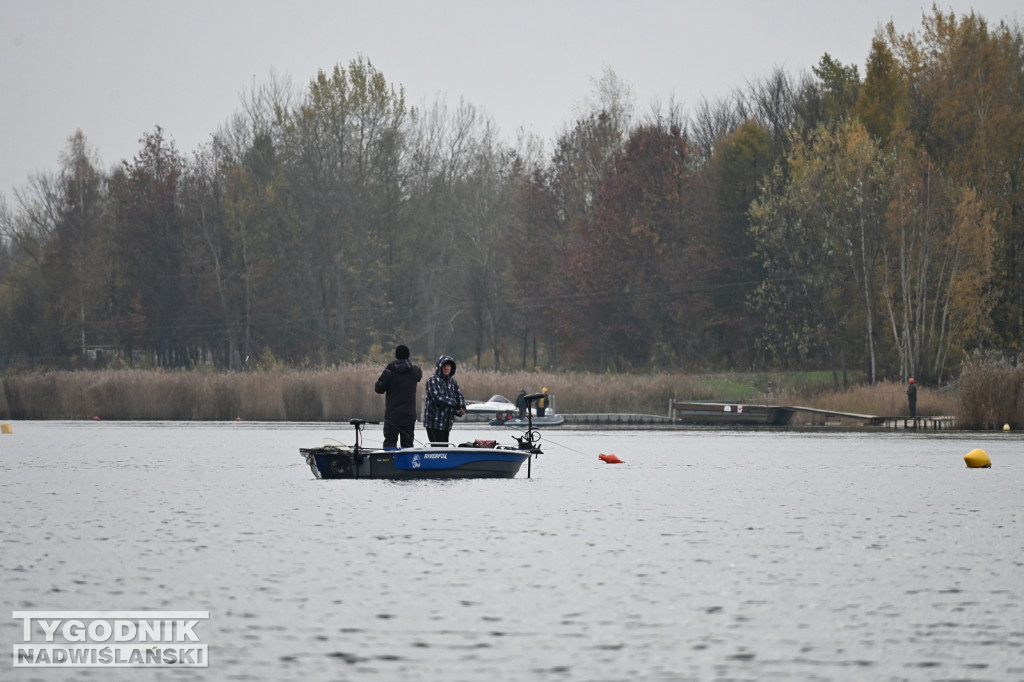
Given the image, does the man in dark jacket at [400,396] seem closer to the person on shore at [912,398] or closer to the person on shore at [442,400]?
the person on shore at [442,400]

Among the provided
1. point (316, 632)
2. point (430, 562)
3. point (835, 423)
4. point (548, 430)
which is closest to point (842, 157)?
point (835, 423)

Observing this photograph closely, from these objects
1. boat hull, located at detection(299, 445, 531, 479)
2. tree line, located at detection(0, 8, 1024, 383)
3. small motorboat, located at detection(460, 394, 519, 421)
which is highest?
tree line, located at detection(0, 8, 1024, 383)

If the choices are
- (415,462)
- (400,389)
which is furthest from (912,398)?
(415,462)

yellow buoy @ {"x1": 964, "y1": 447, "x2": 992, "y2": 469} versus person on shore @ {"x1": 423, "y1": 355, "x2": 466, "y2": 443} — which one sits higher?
person on shore @ {"x1": 423, "y1": 355, "x2": 466, "y2": 443}

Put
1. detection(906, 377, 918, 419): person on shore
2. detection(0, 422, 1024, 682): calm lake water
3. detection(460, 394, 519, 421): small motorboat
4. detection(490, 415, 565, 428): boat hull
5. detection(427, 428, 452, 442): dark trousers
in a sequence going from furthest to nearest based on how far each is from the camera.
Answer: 1. detection(460, 394, 519, 421): small motorboat
2. detection(490, 415, 565, 428): boat hull
3. detection(906, 377, 918, 419): person on shore
4. detection(427, 428, 452, 442): dark trousers
5. detection(0, 422, 1024, 682): calm lake water

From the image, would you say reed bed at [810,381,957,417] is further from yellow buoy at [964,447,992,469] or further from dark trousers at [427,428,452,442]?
dark trousers at [427,428,452,442]

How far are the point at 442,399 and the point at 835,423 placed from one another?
27715 millimetres

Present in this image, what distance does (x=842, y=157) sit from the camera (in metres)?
58.7

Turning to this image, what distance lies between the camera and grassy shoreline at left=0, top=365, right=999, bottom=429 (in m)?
52.6

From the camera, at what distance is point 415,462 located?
24.4 metres

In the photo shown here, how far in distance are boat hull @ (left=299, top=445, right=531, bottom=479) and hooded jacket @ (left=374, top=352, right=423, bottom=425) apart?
2.64 feet

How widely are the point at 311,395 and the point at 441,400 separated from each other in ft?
95.4

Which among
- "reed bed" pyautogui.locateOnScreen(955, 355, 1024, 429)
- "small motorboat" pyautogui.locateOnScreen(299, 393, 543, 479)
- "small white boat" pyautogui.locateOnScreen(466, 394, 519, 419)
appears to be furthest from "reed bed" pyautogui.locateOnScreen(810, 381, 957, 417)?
"small motorboat" pyautogui.locateOnScreen(299, 393, 543, 479)

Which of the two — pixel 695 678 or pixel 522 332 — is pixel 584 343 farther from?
pixel 695 678
